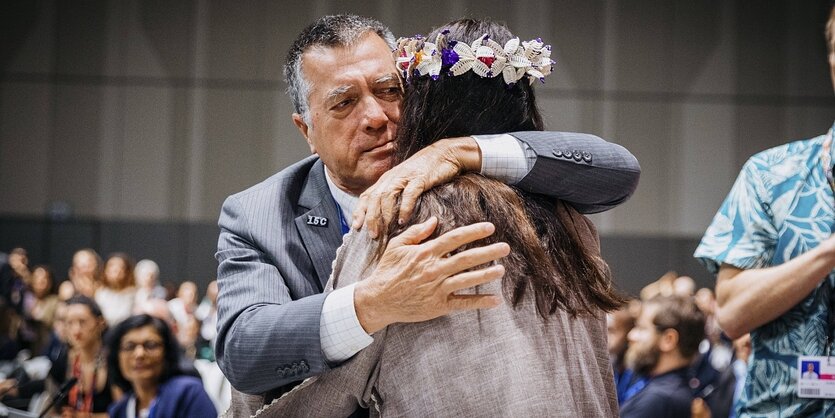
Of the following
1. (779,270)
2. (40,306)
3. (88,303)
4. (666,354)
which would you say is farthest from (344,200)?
(40,306)

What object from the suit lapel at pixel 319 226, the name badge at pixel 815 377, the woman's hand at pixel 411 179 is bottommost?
the name badge at pixel 815 377

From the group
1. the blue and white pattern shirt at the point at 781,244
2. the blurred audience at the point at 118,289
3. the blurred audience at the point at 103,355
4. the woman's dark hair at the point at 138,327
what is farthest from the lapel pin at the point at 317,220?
the blurred audience at the point at 118,289

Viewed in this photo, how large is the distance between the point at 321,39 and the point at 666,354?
2949 millimetres

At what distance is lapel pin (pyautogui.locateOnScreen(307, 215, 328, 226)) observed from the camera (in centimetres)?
182

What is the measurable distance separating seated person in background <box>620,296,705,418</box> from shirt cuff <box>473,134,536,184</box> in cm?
276

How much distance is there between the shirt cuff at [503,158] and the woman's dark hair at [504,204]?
0.02m

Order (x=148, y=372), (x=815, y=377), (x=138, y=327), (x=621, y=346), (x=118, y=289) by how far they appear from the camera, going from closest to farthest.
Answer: (x=815, y=377)
(x=148, y=372)
(x=138, y=327)
(x=621, y=346)
(x=118, y=289)

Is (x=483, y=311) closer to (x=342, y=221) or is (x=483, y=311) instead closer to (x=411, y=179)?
(x=411, y=179)

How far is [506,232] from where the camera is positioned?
1453 mm

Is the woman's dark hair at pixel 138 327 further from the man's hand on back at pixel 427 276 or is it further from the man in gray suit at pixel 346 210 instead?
the man's hand on back at pixel 427 276

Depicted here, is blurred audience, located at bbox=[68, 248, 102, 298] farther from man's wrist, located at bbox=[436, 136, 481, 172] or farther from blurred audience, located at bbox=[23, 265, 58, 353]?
man's wrist, located at bbox=[436, 136, 481, 172]

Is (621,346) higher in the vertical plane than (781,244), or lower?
lower

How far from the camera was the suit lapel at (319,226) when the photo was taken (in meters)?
1.76

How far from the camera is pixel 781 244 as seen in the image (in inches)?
84.4
